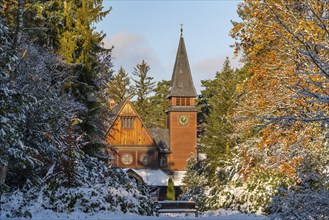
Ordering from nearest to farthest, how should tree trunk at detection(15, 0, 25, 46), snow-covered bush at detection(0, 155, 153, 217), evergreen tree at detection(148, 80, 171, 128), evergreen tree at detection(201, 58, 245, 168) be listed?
snow-covered bush at detection(0, 155, 153, 217), tree trunk at detection(15, 0, 25, 46), evergreen tree at detection(201, 58, 245, 168), evergreen tree at detection(148, 80, 171, 128)

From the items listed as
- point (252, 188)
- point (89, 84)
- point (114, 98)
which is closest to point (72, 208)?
point (252, 188)

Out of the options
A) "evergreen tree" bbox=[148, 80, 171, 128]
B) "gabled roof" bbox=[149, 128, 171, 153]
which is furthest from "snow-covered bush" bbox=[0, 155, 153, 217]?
"evergreen tree" bbox=[148, 80, 171, 128]

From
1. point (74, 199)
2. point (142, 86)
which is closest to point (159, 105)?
point (142, 86)

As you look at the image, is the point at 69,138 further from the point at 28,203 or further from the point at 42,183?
the point at 28,203

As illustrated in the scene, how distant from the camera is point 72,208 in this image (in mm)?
14391

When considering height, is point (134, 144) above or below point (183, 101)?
below

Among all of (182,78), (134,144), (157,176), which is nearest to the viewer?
(157,176)

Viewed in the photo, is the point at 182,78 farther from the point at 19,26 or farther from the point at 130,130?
the point at 19,26

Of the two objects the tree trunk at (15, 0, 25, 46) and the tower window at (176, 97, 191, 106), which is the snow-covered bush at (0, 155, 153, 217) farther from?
the tower window at (176, 97, 191, 106)

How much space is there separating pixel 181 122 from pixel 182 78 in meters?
4.92

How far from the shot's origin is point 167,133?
182ft

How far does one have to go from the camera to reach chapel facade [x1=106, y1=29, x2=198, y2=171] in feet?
168

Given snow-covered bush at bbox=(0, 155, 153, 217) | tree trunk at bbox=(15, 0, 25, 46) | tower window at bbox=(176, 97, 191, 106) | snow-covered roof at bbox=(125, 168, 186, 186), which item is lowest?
snow-covered bush at bbox=(0, 155, 153, 217)

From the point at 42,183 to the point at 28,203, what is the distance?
5.41ft
